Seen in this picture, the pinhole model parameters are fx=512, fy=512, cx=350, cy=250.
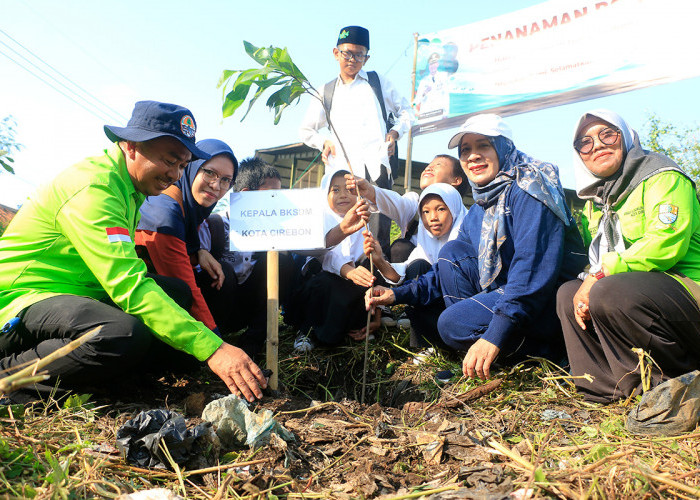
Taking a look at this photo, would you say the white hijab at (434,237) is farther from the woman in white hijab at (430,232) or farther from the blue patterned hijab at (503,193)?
the blue patterned hijab at (503,193)

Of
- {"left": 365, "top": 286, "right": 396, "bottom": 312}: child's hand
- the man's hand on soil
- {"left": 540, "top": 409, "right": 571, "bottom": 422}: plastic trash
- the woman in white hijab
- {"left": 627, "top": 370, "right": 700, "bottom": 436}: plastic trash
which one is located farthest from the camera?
the woman in white hijab

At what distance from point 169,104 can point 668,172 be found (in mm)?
2393

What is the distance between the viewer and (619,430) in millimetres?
2127

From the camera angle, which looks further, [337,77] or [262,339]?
[337,77]

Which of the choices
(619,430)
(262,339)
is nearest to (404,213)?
(262,339)

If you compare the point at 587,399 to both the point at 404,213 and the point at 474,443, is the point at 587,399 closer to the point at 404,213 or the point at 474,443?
the point at 474,443

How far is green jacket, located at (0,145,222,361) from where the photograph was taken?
2.21m

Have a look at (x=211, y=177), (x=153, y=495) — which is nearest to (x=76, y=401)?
(x=153, y=495)

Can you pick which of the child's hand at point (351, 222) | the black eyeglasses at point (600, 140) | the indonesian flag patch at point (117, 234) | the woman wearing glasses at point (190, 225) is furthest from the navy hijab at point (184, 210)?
the black eyeglasses at point (600, 140)

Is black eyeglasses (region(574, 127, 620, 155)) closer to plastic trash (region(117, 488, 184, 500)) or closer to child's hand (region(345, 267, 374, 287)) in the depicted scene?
child's hand (region(345, 267, 374, 287))

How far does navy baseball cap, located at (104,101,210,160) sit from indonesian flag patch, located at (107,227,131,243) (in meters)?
0.45

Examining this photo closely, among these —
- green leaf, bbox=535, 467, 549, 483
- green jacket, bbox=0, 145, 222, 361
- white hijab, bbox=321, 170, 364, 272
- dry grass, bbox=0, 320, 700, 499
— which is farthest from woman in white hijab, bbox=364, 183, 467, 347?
green leaf, bbox=535, 467, 549, 483

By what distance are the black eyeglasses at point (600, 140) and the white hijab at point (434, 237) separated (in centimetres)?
113

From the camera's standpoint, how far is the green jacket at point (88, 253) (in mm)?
2205
